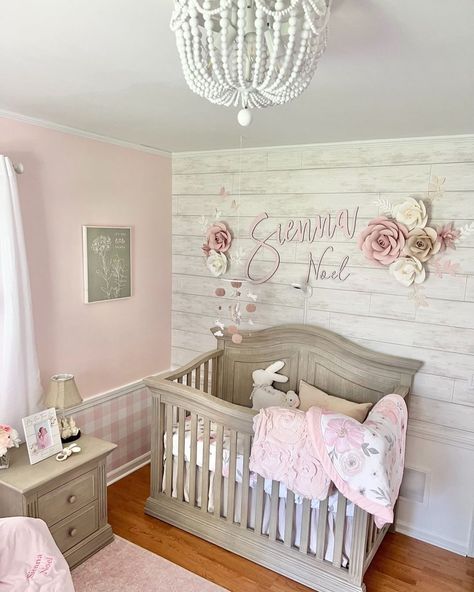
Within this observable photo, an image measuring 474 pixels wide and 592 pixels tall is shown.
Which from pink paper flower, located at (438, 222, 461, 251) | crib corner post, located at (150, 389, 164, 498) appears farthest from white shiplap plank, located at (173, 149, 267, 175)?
crib corner post, located at (150, 389, 164, 498)

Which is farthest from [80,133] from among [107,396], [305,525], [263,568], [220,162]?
[263,568]

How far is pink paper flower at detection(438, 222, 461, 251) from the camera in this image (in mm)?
2555

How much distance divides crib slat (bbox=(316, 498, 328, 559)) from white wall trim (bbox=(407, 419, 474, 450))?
826 millimetres

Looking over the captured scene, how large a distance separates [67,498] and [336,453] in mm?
1406

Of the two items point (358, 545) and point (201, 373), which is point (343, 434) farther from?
point (201, 373)

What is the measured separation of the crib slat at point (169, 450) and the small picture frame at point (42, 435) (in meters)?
0.62

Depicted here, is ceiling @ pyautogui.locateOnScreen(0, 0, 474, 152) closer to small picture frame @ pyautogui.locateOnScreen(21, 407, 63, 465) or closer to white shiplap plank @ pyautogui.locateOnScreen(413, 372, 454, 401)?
white shiplap plank @ pyautogui.locateOnScreen(413, 372, 454, 401)

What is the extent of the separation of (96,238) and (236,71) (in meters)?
2.08

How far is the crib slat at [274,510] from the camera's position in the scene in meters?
2.40

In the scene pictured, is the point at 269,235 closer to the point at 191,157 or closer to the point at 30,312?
the point at 191,157

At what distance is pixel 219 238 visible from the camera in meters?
3.32

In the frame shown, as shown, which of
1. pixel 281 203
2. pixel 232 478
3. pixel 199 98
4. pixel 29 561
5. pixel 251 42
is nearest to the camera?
pixel 251 42

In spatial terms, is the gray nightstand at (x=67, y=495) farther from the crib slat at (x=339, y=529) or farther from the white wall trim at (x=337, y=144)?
the white wall trim at (x=337, y=144)

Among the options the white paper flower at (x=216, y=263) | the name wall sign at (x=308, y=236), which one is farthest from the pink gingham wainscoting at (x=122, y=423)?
the name wall sign at (x=308, y=236)
